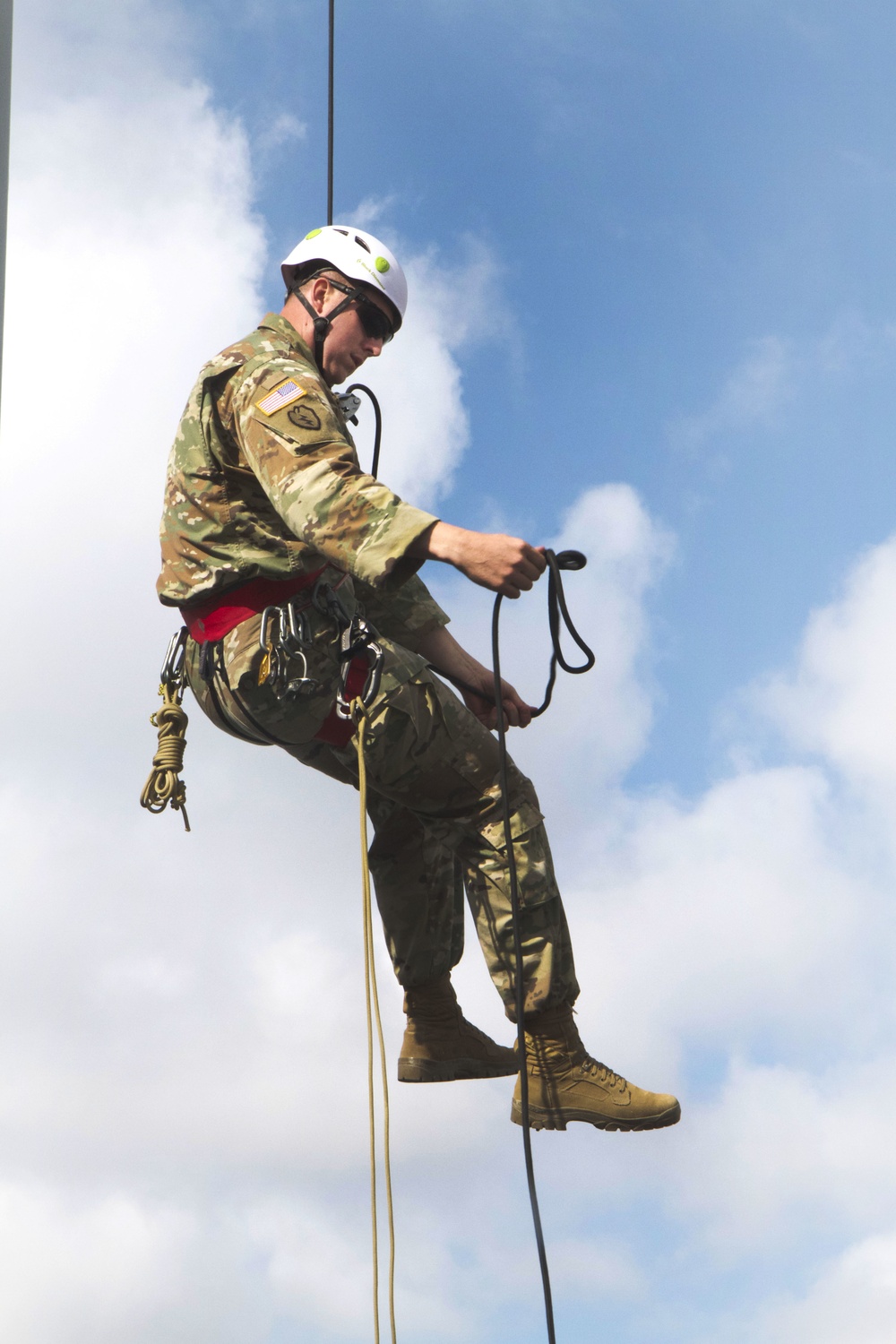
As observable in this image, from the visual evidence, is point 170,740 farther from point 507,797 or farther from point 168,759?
point 507,797

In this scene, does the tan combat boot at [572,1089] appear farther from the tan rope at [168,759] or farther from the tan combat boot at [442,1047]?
the tan rope at [168,759]

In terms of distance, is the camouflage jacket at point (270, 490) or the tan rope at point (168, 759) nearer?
the camouflage jacket at point (270, 490)

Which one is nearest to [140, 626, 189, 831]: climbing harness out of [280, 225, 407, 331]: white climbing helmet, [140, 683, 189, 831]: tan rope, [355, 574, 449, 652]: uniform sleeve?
[140, 683, 189, 831]: tan rope

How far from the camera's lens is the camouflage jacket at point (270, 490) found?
471 cm

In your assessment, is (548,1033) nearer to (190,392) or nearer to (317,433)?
(317,433)

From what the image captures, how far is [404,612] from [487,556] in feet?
5.43

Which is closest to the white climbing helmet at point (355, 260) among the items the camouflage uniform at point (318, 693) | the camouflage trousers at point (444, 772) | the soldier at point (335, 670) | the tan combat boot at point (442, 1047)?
the soldier at point (335, 670)

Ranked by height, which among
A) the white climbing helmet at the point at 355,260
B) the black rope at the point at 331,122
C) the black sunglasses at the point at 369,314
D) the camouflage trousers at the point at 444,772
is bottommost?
the camouflage trousers at the point at 444,772

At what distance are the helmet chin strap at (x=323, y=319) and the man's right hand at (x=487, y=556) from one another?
Answer: 1.52 meters

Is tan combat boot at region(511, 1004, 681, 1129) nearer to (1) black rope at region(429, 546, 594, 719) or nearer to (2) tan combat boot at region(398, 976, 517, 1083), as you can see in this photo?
(2) tan combat boot at region(398, 976, 517, 1083)

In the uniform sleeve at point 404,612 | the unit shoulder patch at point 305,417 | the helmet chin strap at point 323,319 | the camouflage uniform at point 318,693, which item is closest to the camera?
the unit shoulder patch at point 305,417

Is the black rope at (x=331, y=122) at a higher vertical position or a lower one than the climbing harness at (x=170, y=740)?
higher

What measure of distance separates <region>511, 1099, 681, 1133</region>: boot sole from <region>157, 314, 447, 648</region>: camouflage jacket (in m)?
2.14

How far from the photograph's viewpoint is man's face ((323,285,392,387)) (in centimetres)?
585
